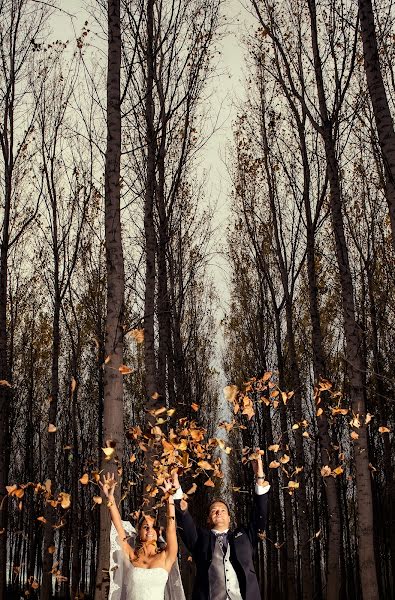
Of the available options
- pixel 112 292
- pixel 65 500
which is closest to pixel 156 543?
pixel 65 500

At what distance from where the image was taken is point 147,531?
4703 millimetres

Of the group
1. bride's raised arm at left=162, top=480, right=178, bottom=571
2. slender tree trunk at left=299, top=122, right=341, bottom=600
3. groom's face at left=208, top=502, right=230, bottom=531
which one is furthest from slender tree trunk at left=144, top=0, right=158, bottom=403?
groom's face at left=208, top=502, right=230, bottom=531

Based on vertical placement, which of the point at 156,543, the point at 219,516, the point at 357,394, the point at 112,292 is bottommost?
Result: the point at 156,543

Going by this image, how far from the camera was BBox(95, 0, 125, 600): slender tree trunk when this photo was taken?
5227 mm

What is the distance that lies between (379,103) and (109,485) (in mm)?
3895

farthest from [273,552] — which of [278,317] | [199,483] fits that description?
[278,317]

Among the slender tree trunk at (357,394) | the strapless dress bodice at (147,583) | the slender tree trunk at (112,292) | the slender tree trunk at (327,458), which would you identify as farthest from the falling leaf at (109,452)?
the slender tree trunk at (327,458)

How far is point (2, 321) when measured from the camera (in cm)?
1013

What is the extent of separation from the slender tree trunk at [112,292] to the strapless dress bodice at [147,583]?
0.27 metres

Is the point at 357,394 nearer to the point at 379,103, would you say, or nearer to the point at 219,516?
the point at 379,103

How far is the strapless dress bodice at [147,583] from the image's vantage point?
4.73 metres

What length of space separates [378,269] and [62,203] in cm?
741

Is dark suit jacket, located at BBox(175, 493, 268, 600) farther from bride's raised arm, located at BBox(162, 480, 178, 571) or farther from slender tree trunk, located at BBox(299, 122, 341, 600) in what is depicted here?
slender tree trunk, located at BBox(299, 122, 341, 600)

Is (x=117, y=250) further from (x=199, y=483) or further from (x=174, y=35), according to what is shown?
(x=199, y=483)
